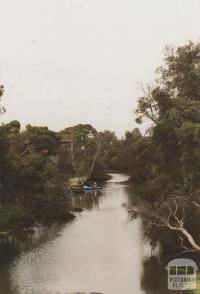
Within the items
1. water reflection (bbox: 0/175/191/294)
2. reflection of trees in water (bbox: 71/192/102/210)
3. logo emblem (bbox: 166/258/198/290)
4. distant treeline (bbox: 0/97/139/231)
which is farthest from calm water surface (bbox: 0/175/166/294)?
reflection of trees in water (bbox: 71/192/102/210)

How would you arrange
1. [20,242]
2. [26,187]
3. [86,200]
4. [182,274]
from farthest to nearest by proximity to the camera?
[86,200]
[26,187]
[20,242]
[182,274]

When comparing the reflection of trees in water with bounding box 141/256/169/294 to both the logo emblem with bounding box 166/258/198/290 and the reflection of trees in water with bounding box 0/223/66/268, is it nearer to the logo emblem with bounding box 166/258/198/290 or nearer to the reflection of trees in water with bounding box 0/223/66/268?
the logo emblem with bounding box 166/258/198/290

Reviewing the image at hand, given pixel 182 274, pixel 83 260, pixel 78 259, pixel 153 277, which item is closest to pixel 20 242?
pixel 78 259

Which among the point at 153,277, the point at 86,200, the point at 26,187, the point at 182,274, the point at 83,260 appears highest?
the point at 26,187

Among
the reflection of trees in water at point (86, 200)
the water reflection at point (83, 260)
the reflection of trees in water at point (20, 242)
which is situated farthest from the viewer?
the reflection of trees in water at point (86, 200)

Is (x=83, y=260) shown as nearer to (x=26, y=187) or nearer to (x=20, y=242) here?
(x=20, y=242)

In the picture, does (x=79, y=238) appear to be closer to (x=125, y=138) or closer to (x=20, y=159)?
(x=20, y=159)

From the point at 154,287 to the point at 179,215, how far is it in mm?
14962

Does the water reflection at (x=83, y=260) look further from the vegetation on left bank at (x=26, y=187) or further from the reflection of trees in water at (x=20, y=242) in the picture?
the vegetation on left bank at (x=26, y=187)

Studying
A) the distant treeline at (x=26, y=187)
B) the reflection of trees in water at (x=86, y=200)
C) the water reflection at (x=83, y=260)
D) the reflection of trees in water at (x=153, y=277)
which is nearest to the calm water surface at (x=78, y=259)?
the water reflection at (x=83, y=260)

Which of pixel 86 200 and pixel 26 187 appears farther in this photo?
pixel 86 200

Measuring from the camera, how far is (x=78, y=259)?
36781 mm

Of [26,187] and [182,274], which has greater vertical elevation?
[26,187]

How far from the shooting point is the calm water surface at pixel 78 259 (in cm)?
3125
